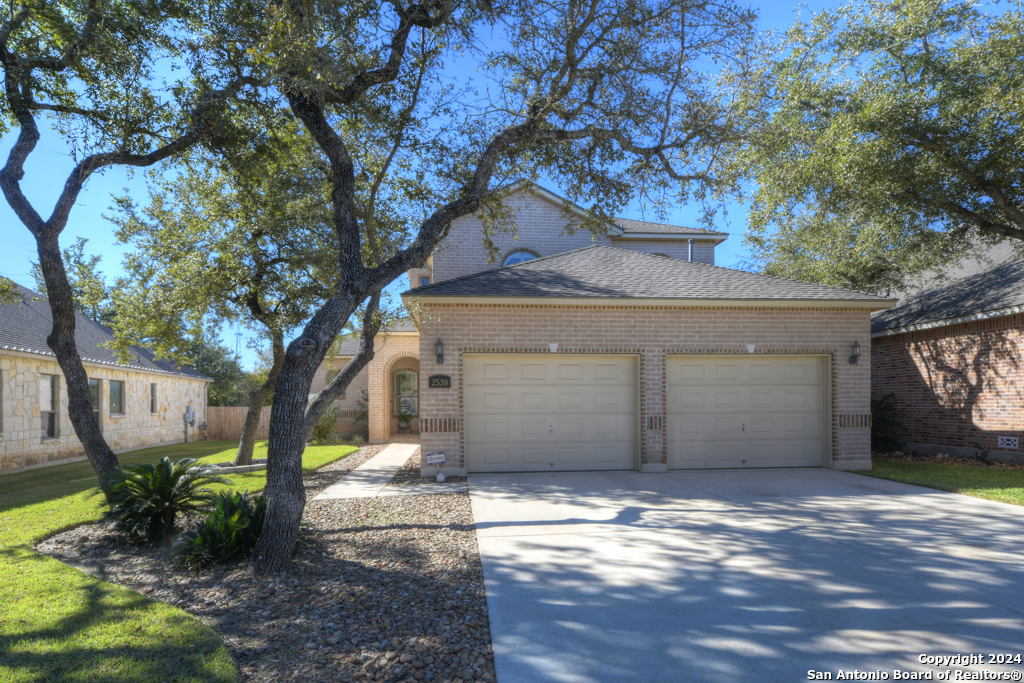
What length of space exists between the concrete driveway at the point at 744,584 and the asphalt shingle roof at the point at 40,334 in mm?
10640

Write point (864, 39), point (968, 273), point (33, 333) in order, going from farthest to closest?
point (968, 273)
point (33, 333)
point (864, 39)

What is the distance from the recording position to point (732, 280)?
12.2 metres

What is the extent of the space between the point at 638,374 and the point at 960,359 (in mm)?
8402

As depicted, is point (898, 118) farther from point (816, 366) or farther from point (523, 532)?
point (523, 532)

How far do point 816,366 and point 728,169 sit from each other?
17.0ft

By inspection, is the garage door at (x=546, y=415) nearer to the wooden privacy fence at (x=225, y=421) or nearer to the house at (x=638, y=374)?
the house at (x=638, y=374)

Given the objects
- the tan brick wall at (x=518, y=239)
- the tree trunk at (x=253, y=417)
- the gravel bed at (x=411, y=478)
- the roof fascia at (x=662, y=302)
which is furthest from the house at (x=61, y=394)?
the tan brick wall at (x=518, y=239)

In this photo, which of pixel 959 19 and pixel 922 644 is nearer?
pixel 922 644

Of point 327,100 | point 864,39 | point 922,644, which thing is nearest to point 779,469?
point 922,644

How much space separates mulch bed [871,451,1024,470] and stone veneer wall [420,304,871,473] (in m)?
2.94


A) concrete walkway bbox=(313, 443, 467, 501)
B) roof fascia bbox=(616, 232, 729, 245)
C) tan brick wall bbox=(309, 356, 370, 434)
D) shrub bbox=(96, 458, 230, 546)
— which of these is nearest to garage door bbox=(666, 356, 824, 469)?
concrete walkway bbox=(313, 443, 467, 501)

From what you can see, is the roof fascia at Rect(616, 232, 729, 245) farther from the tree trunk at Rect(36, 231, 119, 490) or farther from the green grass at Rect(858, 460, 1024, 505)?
the tree trunk at Rect(36, 231, 119, 490)

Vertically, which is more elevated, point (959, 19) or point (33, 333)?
point (959, 19)

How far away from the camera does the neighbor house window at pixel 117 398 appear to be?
1767cm
